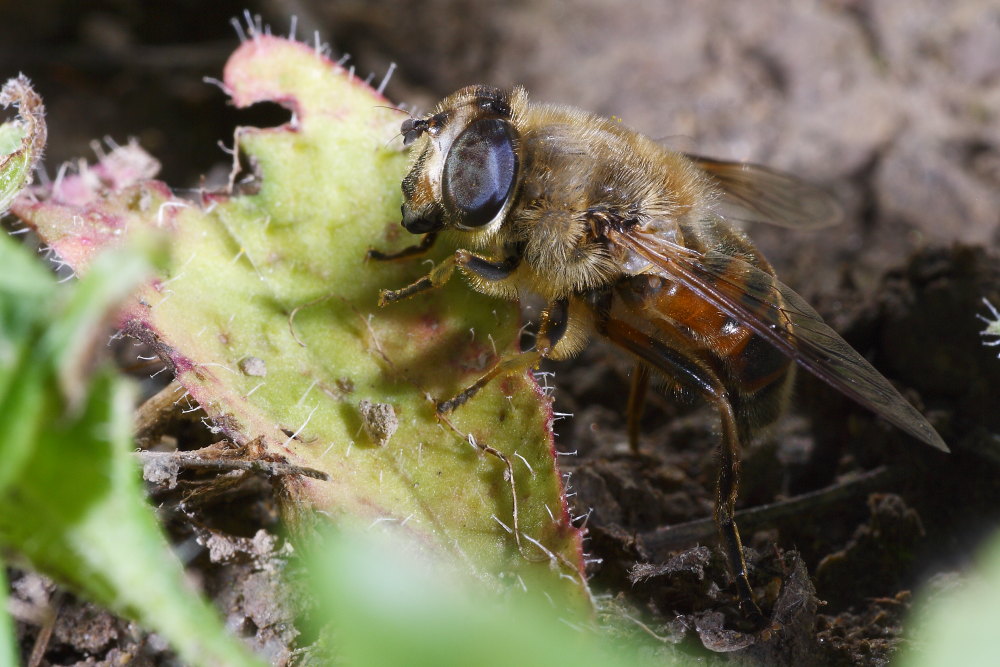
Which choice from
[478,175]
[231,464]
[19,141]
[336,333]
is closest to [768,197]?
[478,175]

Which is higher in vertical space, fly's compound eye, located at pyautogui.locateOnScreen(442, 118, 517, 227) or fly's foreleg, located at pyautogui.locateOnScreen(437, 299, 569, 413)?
fly's compound eye, located at pyautogui.locateOnScreen(442, 118, 517, 227)

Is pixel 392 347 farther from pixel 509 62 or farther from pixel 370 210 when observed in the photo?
pixel 509 62

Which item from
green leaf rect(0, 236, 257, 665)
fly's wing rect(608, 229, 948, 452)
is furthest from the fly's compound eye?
green leaf rect(0, 236, 257, 665)

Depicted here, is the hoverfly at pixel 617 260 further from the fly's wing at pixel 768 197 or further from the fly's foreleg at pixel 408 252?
the fly's wing at pixel 768 197

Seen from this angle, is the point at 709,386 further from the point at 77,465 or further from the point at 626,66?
the point at 626,66

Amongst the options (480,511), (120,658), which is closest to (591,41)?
(480,511)

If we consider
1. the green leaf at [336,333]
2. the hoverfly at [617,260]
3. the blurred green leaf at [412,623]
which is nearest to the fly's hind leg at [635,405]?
the hoverfly at [617,260]

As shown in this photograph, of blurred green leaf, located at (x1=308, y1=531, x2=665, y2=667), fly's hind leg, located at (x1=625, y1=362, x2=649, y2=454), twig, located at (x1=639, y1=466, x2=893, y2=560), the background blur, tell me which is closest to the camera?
blurred green leaf, located at (x1=308, y1=531, x2=665, y2=667)

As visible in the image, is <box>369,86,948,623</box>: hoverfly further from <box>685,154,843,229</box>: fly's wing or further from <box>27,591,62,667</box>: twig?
<box>27,591,62,667</box>: twig
